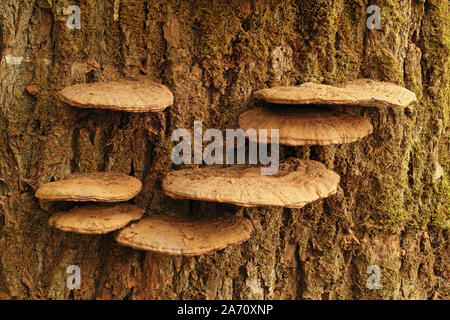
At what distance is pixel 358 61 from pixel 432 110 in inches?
31.0

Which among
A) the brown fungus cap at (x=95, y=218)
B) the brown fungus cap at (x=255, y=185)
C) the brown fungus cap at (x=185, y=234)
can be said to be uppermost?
the brown fungus cap at (x=255, y=185)

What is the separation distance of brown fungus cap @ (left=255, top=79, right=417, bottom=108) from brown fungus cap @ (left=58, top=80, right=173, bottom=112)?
0.67 meters

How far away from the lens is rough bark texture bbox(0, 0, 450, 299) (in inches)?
114

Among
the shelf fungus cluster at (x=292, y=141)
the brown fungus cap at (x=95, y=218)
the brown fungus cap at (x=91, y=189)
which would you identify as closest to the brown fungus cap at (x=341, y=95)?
the shelf fungus cluster at (x=292, y=141)

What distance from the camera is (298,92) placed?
2402 millimetres

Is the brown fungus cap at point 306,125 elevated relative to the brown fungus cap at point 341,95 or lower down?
lower down

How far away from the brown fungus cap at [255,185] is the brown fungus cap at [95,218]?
35 centimetres

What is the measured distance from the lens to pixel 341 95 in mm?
2328

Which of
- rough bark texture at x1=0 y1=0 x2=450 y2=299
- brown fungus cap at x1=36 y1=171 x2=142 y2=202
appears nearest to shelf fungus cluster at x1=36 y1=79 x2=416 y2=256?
brown fungus cap at x1=36 y1=171 x2=142 y2=202

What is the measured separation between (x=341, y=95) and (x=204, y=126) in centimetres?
103

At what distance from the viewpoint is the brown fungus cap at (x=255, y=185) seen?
2.22m

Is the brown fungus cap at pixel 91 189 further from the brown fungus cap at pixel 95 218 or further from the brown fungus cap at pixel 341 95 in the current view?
the brown fungus cap at pixel 341 95

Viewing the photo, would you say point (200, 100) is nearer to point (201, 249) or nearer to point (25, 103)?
point (201, 249)

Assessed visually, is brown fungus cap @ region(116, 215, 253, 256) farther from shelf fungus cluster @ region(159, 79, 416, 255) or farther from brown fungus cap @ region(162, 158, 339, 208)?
brown fungus cap @ region(162, 158, 339, 208)
